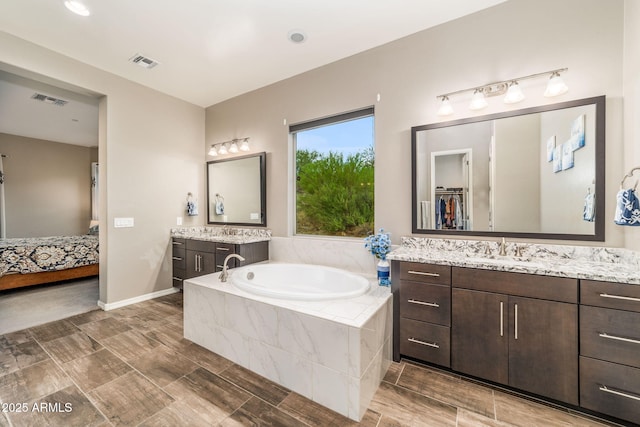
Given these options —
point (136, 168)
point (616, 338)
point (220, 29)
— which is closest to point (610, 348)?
point (616, 338)

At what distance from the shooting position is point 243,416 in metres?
1.55

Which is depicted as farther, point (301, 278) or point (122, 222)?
point (122, 222)

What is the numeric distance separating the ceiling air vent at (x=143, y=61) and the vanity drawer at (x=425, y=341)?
366 centimetres

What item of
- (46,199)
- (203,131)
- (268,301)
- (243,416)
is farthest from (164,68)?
(46,199)

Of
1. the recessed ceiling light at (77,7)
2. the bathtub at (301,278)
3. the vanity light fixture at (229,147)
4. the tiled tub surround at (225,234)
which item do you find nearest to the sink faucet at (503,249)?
the bathtub at (301,278)

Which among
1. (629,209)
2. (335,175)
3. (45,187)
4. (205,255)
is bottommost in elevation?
(205,255)

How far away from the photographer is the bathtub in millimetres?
2479

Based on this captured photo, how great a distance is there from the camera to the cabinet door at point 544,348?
5.08 ft

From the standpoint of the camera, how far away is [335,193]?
10.4 ft

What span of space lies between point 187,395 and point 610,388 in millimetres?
2474

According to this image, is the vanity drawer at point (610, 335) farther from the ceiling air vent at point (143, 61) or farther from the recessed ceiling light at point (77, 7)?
the ceiling air vent at point (143, 61)

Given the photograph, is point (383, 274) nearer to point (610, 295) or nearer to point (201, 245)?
point (610, 295)

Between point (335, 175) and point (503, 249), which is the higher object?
point (335, 175)

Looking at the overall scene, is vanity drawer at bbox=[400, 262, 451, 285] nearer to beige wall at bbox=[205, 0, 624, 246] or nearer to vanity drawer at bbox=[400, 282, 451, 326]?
vanity drawer at bbox=[400, 282, 451, 326]
